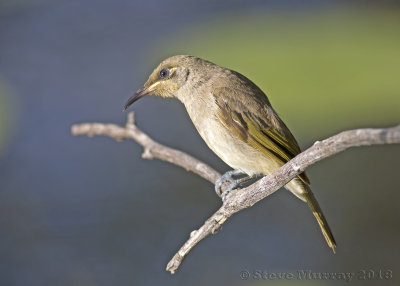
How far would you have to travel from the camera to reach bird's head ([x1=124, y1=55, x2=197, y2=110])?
3.56m

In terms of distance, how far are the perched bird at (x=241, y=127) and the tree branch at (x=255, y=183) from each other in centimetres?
21

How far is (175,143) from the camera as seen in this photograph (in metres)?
6.54

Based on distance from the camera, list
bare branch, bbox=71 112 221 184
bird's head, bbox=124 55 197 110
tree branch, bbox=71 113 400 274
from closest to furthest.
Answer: tree branch, bbox=71 113 400 274
bird's head, bbox=124 55 197 110
bare branch, bbox=71 112 221 184

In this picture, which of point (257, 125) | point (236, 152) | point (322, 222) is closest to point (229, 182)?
point (236, 152)

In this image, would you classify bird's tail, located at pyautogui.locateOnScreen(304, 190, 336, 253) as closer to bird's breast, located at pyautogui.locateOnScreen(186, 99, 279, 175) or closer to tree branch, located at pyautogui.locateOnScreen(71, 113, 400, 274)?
bird's breast, located at pyautogui.locateOnScreen(186, 99, 279, 175)

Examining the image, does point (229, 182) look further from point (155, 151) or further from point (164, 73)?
point (164, 73)

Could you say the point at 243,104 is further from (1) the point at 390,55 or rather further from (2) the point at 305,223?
(2) the point at 305,223

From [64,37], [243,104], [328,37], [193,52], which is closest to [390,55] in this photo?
[328,37]

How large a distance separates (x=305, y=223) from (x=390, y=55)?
68.1 inches

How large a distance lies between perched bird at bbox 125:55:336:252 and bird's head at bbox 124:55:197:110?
0.05 m

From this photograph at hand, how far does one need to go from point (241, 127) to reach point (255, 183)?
1.86 feet

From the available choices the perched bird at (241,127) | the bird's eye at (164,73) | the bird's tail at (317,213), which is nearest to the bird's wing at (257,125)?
the perched bird at (241,127)

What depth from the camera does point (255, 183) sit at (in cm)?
280

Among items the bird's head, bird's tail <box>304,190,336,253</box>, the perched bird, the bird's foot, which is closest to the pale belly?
the perched bird
